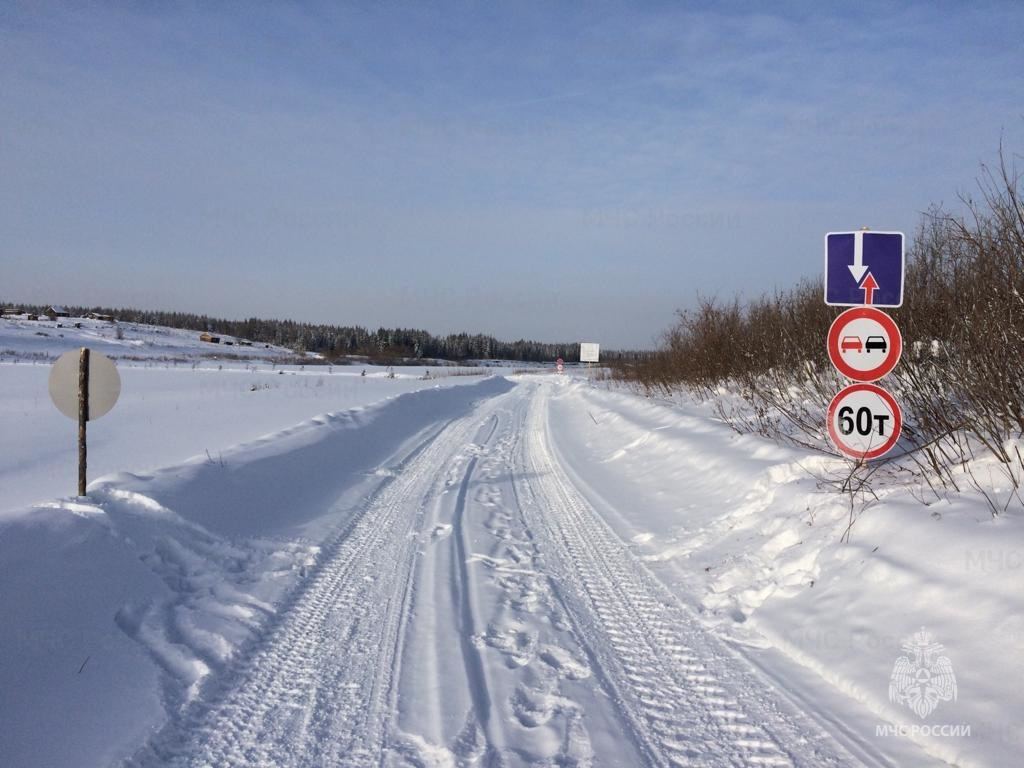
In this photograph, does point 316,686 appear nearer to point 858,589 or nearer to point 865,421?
point 858,589

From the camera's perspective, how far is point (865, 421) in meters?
5.31

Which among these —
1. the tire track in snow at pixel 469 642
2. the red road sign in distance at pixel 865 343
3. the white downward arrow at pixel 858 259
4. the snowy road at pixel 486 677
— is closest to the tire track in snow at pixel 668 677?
the snowy road at pixel 486 677

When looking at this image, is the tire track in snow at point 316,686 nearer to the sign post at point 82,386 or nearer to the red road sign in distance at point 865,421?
the sign post at point 82,386

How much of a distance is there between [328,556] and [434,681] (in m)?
2.93

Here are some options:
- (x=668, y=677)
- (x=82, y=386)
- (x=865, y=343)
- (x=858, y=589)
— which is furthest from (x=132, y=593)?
(x=865, y=343)

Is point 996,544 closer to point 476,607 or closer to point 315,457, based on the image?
point 476,607

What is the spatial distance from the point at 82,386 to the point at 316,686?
4.37m

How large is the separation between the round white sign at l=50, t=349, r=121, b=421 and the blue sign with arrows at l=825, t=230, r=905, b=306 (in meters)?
6.96

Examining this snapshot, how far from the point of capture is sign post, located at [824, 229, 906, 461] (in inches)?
206

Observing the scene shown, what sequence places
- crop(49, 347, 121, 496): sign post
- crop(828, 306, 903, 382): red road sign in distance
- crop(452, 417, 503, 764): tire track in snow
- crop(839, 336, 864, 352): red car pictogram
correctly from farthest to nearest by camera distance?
crop(49, 347, 121, 496): sign post
crop(839, 336, 864, 352): red car pictogram
crop(828, 306, 903, 382): red road sign in distance
crop(452, 417, 503, 764): tire track in snow

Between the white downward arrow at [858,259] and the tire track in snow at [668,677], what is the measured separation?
328 centimetres

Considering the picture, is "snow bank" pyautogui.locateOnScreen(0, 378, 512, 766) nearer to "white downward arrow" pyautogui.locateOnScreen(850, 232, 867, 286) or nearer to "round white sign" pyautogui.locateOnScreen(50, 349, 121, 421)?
"round white sign" pyautogui.locateOnScreen(50, 349, 121, 421)

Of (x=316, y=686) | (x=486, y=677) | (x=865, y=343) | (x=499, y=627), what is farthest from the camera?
(x=865, y=343)

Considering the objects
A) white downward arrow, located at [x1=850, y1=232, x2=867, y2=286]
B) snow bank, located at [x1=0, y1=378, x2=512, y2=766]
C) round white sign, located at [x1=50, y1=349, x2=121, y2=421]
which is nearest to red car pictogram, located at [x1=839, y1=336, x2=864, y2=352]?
white downward arrow, located at [x1=850, y1=232, x2=867, y2=286]
